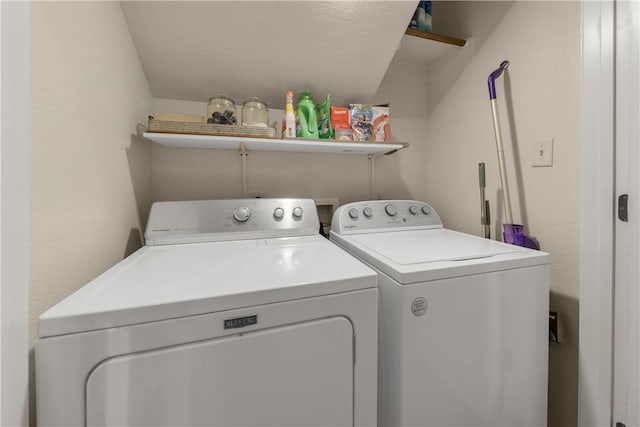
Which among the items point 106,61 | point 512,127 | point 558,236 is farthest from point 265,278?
point 512,127

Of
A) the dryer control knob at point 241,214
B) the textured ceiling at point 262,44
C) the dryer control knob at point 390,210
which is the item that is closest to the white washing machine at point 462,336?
the dryer control knob at point 390,210

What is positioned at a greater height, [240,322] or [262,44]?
[262,44]

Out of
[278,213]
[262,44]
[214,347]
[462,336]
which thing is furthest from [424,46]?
[214,347]

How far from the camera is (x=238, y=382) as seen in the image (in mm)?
632

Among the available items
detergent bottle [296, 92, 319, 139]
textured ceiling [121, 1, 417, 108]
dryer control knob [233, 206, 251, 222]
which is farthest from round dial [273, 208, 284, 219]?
textured ceiling [121, 1, 417, 108]

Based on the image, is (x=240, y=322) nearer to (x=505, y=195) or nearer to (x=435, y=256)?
(x=435, y=256)

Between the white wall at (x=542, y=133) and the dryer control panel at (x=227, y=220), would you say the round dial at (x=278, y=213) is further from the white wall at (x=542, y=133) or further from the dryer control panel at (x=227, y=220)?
the white wall at (x=542, y=133)

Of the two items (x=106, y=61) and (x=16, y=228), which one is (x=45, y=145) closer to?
(x=16, y=228)

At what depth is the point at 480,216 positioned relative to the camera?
1523mm

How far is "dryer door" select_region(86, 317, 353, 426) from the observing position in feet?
1.82

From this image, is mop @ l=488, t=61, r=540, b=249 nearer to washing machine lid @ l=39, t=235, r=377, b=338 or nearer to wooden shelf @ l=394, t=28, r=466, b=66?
wooden shelf @ l=394, t=28, r=466, b=66

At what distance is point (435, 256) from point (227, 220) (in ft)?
3.07

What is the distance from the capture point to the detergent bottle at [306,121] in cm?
141

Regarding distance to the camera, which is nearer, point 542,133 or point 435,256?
point 435,256
